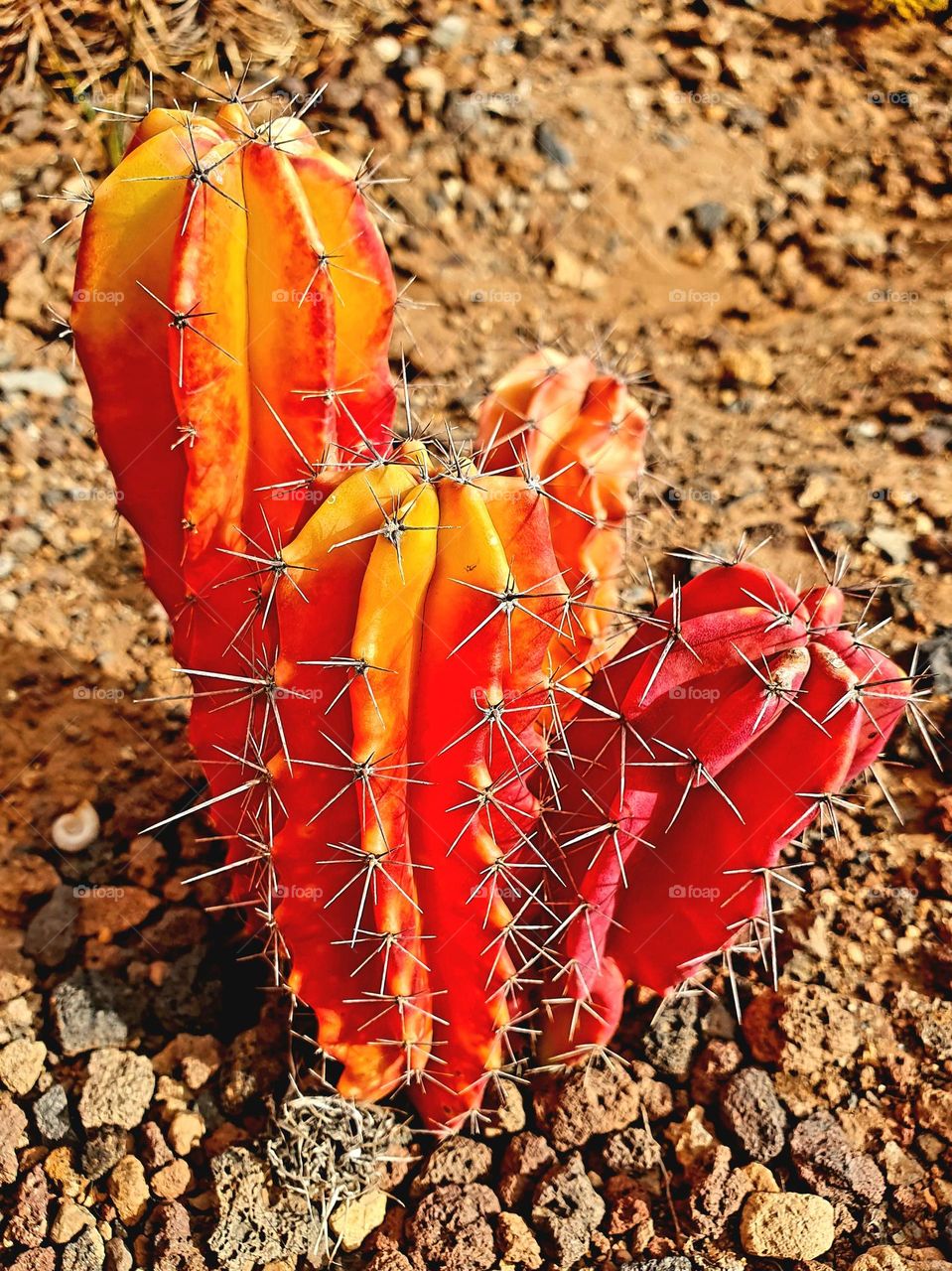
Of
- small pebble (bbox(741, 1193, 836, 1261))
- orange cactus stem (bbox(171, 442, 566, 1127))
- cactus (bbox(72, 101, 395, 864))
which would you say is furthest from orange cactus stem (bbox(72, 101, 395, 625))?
small pebble (bbox(741, 1193, 836, 1261))

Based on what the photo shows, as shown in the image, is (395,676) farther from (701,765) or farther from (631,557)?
(631,557)

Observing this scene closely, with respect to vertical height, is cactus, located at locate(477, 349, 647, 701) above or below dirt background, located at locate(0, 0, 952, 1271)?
above

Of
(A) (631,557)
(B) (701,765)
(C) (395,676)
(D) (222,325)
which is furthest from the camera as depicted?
(A) (631,557)

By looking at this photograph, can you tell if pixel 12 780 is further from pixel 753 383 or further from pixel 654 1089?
pixel 753 383

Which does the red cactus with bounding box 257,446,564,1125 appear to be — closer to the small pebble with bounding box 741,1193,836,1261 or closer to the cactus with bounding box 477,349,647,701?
the small pebble with bounding box 741,1193,836,1261

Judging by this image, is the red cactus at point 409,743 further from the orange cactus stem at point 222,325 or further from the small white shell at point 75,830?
the small white shell at point 75,830

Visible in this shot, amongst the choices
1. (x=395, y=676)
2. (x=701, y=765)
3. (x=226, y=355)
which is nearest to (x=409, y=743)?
(x=395, y=676)
